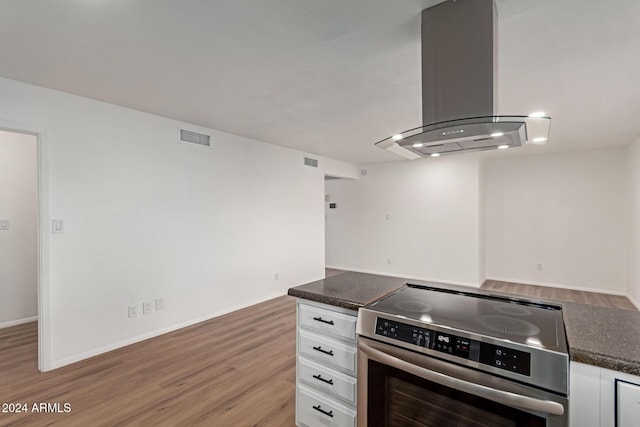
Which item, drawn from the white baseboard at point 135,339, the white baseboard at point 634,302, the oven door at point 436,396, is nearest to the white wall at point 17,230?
the white baseboard at point 135,339

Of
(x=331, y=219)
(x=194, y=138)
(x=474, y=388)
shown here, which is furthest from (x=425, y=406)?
(x=331, y=219)

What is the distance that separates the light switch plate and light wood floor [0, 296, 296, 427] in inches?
47.6

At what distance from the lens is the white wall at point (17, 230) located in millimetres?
3715

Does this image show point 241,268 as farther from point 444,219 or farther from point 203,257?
point 444,219

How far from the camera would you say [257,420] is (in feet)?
6.75

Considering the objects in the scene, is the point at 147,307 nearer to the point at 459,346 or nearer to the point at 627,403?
the point at 459,346

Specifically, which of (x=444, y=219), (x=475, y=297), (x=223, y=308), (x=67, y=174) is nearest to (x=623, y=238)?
(x=444, y=219)

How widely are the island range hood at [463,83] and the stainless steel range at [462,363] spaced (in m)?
0.87

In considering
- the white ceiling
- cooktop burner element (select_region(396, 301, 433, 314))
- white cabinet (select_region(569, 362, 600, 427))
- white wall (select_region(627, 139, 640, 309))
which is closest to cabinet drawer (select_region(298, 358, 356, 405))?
cooktop burner element (select_region(396, 301, 433, 314))

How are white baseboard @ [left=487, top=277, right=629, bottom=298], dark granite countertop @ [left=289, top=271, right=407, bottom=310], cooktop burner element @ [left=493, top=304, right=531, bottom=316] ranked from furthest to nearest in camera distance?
1. white baseboard @ [left=487, top=277, right=629, bottom=298]
2. dark granite countertop @ [left=289, top=271, right=407, bottom=310]
3. cooktop burner element @ [left=493, top=304, right=531, bottom=316]

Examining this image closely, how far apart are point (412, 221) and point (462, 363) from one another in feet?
17.8

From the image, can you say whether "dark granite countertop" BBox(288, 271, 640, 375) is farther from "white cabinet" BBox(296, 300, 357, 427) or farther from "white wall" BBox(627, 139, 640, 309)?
"white wall" BBox(627, 139, 640, 309)

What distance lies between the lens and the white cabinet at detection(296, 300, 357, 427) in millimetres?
1634

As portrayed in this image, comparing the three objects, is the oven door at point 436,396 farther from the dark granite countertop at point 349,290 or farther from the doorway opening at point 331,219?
the doorway opening at point 331,219
